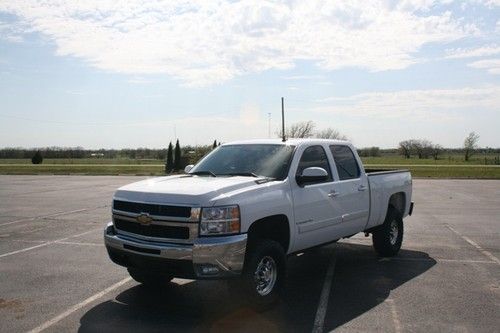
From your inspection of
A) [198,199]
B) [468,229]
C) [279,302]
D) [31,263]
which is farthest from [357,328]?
[468,229]

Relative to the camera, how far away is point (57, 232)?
11.3 meters

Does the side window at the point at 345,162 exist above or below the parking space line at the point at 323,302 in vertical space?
above

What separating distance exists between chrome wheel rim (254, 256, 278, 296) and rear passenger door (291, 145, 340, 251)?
1.80ft

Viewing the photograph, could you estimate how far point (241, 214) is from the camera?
5352 mm

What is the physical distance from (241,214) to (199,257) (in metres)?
0.63

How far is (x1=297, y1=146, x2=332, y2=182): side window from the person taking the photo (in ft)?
21.9

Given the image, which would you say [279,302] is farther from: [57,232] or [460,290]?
[57,232]

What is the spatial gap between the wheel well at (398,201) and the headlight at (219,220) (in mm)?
4501

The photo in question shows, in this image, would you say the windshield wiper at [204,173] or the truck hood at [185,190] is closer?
the truck hood at [185,190]

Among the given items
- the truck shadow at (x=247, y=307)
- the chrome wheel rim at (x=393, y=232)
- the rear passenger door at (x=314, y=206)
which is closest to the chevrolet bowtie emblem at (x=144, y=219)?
the truck shadow at (x=247, y=307)

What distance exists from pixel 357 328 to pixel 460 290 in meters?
2.17

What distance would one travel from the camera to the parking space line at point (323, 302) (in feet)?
16.9

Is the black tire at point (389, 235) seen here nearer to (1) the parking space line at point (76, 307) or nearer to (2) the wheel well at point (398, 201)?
(2) the wheel well at point (398, 201)

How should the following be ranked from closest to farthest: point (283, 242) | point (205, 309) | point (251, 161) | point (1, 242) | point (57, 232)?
point (205, 309) → point (283, 242) → point (251, 161) → point (1, 242) → point (57, 232)
